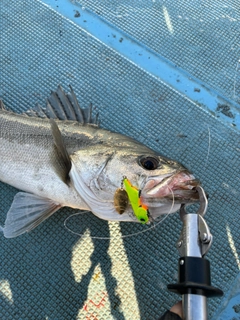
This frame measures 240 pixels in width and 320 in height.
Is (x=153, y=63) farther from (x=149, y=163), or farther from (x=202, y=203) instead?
(x=202, y=203)

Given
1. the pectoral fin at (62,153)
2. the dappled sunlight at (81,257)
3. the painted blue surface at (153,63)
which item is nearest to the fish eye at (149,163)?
the pectoral fin at (62,153)

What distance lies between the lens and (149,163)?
74.9 inches

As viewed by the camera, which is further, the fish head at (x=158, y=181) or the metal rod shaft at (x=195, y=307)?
the fish head at (x=158, y=181)

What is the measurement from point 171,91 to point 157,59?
0.32m

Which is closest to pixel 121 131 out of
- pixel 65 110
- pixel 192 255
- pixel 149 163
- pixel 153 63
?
pixel 65 110

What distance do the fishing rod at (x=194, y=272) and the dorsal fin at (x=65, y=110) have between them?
1110mm

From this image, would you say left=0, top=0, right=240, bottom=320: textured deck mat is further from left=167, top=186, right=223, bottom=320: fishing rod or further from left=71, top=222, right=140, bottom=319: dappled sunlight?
left=167, top=186, right=223, bottom=320: fishing rod

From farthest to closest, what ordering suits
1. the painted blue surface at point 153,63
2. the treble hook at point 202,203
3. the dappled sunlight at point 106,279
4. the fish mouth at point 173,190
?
the painted blue surface at point 153,63
the dappled sunlight at point 106,279
the fish mouth at point 173,190
the treble hook at point 202,203

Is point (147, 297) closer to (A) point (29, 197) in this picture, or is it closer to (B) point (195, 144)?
(A) point (29, 197)

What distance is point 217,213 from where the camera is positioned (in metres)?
2.40

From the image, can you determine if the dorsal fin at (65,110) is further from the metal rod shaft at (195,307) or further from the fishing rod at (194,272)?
the metal rod shaft at (195,307)

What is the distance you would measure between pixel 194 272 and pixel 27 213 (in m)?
1.19

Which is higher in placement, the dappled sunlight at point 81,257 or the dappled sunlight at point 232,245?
the dappled sunlight at point 232,245

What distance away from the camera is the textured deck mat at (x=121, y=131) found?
7.15ft
